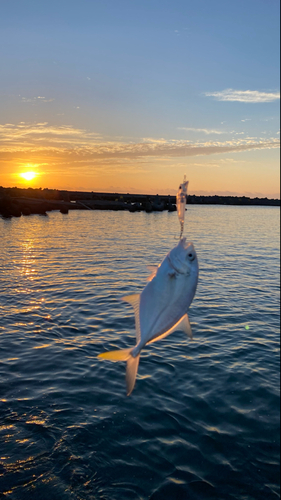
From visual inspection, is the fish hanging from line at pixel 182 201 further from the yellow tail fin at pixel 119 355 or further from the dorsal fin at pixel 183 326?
the yellow tail fin at pixel 119 355

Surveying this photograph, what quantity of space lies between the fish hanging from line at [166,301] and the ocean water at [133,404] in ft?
2.36

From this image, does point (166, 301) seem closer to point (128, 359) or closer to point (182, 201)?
point (128, 359)

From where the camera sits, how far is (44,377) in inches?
467

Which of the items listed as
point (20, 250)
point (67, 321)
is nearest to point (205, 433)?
point (67, 321)

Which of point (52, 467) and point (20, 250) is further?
point (20, 250)

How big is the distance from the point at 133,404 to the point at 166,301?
8.58m

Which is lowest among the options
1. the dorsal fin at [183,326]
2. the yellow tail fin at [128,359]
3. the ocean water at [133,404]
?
the ocean water at [133,404]

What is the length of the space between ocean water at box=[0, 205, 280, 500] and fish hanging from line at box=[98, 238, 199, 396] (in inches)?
28.3

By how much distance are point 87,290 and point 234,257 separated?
1851cm

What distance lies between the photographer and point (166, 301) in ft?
9.51

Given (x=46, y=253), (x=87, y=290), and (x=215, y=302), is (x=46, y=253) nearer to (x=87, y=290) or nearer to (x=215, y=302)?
(x=87, y=290)

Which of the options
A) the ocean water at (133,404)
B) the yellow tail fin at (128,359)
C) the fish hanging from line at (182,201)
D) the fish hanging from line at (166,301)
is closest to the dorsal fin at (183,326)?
the fish hanging from line at (166,301)

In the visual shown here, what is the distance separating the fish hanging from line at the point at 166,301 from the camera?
2793mm

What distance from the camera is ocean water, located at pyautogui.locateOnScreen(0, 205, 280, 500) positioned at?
8.12 m
